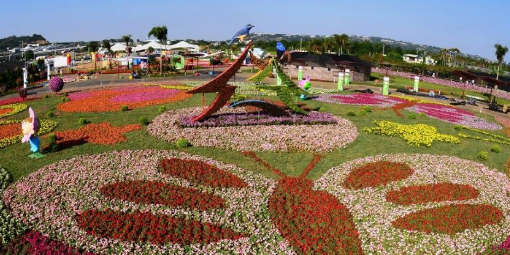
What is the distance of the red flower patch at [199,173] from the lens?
17734 millimetres

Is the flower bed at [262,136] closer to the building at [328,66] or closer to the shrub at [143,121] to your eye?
the shrub at [143,121]

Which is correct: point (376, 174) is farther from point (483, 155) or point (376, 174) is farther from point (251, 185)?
point (483, 155)

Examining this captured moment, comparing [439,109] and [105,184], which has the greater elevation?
[439,109]

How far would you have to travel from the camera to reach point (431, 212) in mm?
15727

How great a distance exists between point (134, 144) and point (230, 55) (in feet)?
292

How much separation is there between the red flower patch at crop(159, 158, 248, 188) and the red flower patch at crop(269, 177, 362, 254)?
2.23m

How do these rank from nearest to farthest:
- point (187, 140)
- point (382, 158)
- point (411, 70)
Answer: point (382, 158), point (187, 140), point (411, 70)

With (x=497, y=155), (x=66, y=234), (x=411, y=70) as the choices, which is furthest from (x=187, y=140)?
(x=411, y=70)

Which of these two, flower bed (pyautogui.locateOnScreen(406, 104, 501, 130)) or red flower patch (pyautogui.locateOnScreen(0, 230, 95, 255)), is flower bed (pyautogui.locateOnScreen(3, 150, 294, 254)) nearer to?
red flower patch (pyautogui.locateOnScreen(0, 230, 95, 255))

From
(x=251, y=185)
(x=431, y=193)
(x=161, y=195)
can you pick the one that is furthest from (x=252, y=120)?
(x=431, y=193)

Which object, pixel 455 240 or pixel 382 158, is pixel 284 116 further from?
pixel 455 240

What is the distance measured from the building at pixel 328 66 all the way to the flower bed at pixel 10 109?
36873 millimetres

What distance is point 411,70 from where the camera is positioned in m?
77.2

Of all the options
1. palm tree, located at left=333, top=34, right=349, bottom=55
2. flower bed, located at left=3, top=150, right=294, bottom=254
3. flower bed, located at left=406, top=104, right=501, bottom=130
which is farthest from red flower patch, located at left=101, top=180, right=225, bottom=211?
palm tree, located at left=333, top=34, right=349, bottom=55
